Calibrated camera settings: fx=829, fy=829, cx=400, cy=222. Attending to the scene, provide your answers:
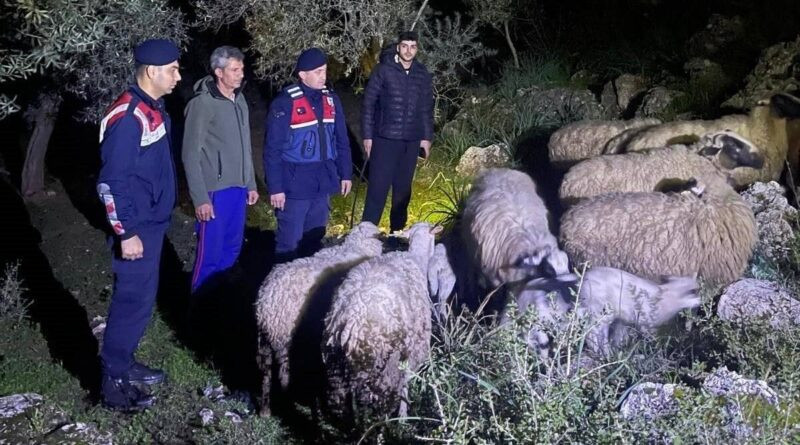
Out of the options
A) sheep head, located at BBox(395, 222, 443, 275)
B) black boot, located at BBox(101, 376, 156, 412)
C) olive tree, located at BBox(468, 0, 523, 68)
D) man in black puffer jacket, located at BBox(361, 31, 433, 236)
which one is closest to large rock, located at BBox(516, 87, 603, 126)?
olive tree, located at BBox(468, 0, 523, 68)

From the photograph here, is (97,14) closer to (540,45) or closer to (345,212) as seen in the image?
(345,212)

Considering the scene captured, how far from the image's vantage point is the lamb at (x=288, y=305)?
490cm

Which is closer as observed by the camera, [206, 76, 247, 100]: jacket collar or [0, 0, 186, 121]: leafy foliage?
[0, 0, 186, 121]: leafy foliage

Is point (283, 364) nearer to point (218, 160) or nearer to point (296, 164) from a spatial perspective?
point (218, 160)

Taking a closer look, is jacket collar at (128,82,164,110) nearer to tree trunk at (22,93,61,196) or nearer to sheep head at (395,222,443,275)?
sheep head at (395,222,443,275)

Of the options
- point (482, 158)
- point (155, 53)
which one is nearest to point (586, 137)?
point (482, 158)

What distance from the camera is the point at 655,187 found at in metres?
6.81

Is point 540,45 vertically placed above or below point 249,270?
above

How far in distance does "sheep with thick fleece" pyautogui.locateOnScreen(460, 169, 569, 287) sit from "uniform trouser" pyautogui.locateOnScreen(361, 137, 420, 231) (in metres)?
1.17

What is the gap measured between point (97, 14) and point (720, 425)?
539cm

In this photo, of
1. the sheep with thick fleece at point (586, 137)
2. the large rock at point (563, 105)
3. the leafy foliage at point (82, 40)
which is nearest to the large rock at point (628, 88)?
the large rock at point (563, 105)

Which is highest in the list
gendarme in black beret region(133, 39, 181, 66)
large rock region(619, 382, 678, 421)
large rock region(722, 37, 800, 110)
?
gendarme in black beret region(133, 39, 181, 66)

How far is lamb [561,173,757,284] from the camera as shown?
18.9 ft

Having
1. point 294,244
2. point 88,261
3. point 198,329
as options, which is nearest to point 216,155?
point 294,244
